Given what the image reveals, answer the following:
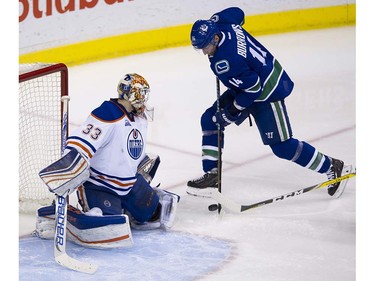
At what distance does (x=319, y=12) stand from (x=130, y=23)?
0.91m

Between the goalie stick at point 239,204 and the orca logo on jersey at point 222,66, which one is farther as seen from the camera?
the goalie stick at point 239,204

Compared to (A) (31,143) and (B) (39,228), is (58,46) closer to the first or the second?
(A) (31,143)

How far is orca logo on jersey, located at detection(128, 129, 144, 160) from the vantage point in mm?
4422

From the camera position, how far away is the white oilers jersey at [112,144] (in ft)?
14.2

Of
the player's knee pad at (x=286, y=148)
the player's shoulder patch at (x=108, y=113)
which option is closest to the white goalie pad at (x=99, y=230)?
the player's shoulder patch at (x=108, y=113)

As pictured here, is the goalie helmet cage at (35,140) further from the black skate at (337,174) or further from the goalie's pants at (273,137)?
the black skate at (337,174)

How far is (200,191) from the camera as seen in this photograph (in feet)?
16.1

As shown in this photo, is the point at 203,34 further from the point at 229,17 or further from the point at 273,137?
the point at 273,137

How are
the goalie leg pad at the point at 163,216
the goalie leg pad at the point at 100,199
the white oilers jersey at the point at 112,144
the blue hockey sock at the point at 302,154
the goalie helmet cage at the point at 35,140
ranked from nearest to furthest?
the white oilers jersey at the point at 112,144 < the goalie leg pad at the point at 100,199 < the goalie leg pad at the point at 163,216 < the goalie helmet cage at the point at 35,140 < the blue hockey sock at the point at 302,154

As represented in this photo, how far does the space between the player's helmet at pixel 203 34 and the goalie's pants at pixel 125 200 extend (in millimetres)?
514

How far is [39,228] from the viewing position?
4.49 meters

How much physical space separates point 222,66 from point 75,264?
0.93 meters

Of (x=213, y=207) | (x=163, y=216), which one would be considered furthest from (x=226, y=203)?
(x=163, y=216)

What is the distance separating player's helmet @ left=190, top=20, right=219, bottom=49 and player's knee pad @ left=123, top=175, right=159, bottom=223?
0.51m
